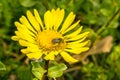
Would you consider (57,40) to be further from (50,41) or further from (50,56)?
(50,56)

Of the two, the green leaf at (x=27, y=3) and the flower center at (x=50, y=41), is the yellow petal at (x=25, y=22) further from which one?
the green leaf at (x=27, y=3)

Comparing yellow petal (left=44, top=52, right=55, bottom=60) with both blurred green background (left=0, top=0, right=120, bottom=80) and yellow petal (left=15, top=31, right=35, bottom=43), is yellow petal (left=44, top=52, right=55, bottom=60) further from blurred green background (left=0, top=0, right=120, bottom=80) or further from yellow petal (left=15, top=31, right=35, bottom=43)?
blurred green background (left=0, top=0, right=120, bottom=80)

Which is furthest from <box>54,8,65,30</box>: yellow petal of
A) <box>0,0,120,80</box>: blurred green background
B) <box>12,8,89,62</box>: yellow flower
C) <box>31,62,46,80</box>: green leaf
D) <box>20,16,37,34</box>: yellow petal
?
<box>0,0,120,80</box>: blurred green background

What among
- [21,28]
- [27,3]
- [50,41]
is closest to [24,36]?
[21,28]

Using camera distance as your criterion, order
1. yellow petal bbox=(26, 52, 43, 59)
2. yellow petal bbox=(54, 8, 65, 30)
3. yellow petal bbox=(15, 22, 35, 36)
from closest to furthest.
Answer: yellow petal bbox=(26, 52, 43, 59)
yellow petal bbox=(15, 22, 35, 36)
yellow petal bbox=(54, 8, 65, 30)

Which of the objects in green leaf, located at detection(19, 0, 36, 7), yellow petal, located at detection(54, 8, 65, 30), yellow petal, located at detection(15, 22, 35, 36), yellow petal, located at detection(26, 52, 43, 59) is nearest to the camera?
yellow petal, located at detection(26, 52, 43, 59)

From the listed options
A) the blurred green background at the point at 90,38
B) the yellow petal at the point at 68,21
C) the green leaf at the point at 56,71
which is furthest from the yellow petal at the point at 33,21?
the blurred green background at the point at 90,38
